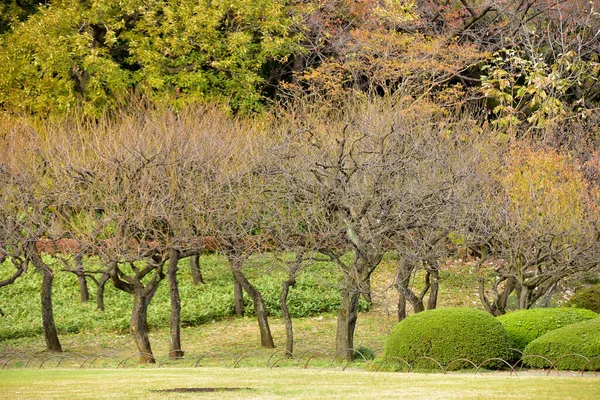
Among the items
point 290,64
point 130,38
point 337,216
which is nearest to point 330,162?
point 337,216

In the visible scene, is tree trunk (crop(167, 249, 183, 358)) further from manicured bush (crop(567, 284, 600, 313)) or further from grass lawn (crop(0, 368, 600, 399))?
manicured bush (crop(567, 284, 600, 313))

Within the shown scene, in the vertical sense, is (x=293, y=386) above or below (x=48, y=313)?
above

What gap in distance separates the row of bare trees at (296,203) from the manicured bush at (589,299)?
88 cm

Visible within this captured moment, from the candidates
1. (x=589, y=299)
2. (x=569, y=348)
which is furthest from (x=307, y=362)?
(x=589, y=299)

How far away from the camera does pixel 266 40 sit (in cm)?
3294

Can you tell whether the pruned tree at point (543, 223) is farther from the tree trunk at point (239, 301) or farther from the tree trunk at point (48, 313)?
the tree trunk at point (48, 313)

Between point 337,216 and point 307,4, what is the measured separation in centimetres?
1513

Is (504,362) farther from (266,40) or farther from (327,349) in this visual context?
(266,40)

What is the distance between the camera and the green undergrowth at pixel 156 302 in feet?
91.7

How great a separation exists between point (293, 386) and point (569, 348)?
218 inches

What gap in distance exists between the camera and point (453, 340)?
16.4 m

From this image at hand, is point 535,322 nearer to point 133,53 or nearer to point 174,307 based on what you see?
point 174,307

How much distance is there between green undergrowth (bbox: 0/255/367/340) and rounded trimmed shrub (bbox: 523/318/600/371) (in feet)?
36.7

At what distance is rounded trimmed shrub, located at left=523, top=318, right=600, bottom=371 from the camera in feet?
50.8
